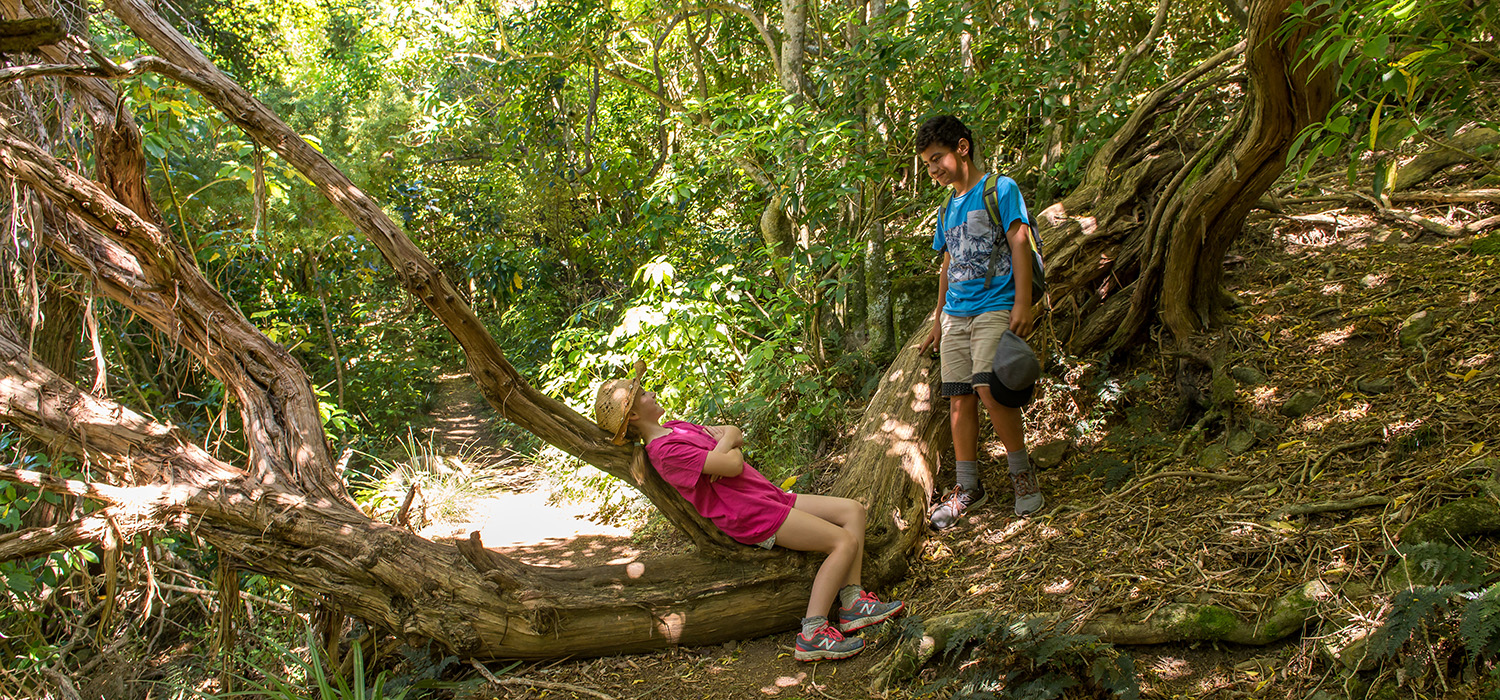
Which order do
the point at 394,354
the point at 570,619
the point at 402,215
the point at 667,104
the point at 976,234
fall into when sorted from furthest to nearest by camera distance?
the point at 402,215, the point at 394,354, the point at 667,104, the point at 976,234, the point at 570,619

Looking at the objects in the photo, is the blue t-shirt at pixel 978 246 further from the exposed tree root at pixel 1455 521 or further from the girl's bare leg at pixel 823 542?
the exposed tree root at pixel 1455 521

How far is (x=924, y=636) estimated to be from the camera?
9.84 ft

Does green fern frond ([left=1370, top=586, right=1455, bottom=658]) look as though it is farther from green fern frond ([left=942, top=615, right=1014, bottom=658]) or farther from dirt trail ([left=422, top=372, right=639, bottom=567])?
dirt trail ([left=422, top=372, right=639, bottom=567])

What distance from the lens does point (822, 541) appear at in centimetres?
348

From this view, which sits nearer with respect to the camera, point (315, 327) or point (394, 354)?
point (315, 327)

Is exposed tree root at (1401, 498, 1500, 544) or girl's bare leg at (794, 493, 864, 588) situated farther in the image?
girl's bare leg at (794, 493, 864, 588)

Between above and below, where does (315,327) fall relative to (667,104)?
below

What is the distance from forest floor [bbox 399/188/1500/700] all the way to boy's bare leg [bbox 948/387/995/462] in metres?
0.35

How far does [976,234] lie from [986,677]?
197cm

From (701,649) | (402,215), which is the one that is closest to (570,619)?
(701,649)

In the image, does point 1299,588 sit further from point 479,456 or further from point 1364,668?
point 479,456

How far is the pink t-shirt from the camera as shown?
133 inches

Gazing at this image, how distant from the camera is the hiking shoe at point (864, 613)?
336cm

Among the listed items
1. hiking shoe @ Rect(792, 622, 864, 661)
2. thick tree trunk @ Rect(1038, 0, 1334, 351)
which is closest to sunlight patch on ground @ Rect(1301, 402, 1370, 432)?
thick tree trunk @ Rect(1038, 0, 1334, 351)
